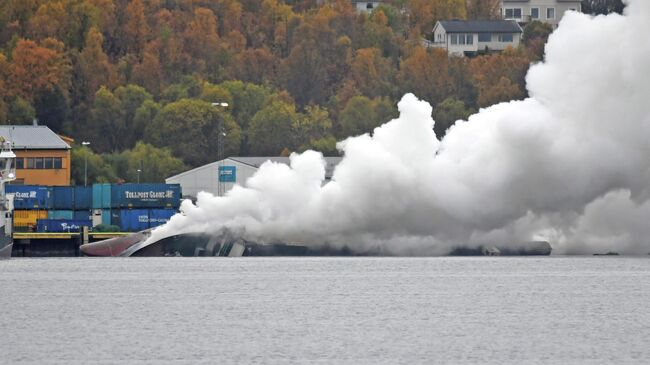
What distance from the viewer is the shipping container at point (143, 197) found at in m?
169

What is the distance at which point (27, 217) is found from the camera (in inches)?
6727

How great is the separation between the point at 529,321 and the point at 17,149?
10532cm

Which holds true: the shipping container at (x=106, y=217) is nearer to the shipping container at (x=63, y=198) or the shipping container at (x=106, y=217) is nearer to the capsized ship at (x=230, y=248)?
the shipping container at (x=63, y=198)

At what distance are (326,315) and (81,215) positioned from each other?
225 feet

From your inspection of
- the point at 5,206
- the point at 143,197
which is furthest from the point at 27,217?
the point at 5,206

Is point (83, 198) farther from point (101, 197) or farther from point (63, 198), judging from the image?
point (101, 197)

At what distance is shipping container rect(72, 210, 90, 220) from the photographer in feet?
556

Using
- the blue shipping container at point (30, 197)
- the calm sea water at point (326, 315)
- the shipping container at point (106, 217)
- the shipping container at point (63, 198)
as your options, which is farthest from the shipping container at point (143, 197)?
the calm sea water at point (326, 315)

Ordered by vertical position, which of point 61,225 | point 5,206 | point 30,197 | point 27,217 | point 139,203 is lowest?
point 61,225

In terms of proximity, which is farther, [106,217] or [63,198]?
[63,198]

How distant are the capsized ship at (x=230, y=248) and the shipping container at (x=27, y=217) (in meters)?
24.4

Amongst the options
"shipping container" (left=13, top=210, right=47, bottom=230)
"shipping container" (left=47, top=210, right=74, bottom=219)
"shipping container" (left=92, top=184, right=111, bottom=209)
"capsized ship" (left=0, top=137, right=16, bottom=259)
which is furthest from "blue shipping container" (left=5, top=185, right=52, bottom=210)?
"capsized ship" (left=0, top=137, right=16, bottom=259)

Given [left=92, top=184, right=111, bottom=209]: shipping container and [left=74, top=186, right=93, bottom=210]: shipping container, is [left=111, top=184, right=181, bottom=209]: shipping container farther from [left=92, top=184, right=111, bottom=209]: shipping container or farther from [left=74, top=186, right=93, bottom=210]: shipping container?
[left=74, top=186, right=93, bottom=210]: shipping container

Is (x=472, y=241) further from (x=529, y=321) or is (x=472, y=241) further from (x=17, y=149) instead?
(x=17, y=149)
